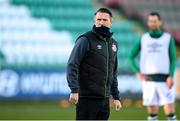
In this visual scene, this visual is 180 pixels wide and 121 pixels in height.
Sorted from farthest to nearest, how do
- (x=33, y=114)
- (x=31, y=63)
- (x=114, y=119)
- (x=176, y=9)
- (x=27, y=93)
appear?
(x=176, y=9), (x=31, y=63), (x=27, y=93), (x=33, y=114), (x=114, y=119)

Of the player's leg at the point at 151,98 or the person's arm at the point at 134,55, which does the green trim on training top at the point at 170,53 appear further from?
the player's leg at the point at 151,98

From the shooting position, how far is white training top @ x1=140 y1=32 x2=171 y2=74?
9.80 meters

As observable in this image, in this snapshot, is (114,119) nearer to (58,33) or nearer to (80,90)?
(80,90)

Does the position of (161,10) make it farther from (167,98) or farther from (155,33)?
(167,98)

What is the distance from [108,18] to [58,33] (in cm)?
1334

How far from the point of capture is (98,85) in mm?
6289

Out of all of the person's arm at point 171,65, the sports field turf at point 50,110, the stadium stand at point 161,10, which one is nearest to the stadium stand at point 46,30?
the stadium stand at point 161,10

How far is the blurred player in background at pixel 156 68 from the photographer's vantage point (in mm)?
9789

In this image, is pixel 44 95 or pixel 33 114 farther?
pixel 44 95

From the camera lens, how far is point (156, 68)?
9.84m

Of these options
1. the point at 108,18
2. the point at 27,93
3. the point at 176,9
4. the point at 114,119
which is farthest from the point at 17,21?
the point at 108,18

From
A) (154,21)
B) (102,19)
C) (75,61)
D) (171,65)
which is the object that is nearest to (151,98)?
(171,65)

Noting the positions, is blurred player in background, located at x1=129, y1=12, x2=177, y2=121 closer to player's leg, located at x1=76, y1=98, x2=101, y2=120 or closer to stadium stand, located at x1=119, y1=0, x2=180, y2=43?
player's leg, located at x1=76, y1=98, x2=101, y2=120

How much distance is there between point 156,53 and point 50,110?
15.2ft
